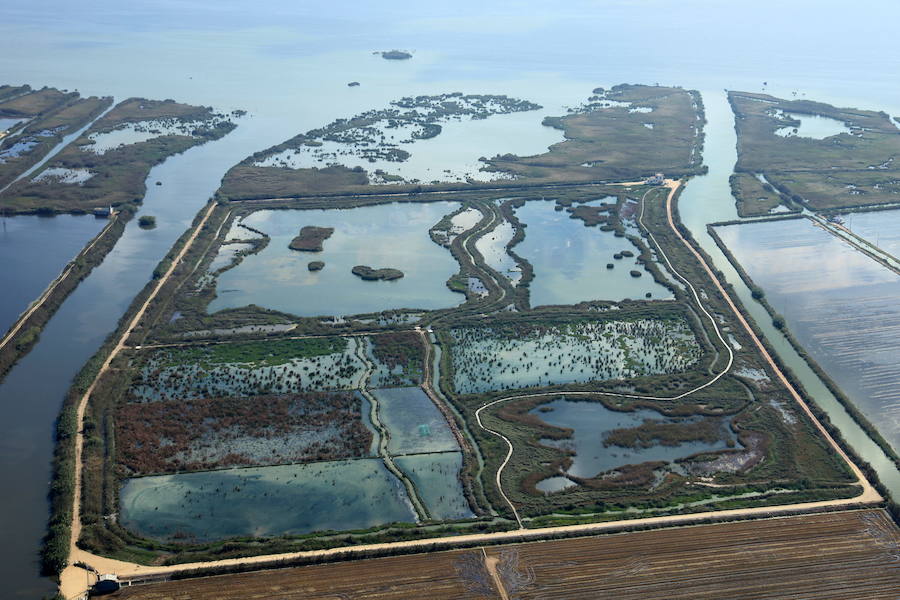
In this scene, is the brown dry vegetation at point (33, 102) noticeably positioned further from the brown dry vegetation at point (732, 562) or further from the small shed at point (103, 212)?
the brown dry vegetation at point (732, 562)

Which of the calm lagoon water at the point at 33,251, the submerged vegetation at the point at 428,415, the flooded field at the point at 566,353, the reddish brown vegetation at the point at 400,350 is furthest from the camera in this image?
the calm lagoon water at the point at 33,251

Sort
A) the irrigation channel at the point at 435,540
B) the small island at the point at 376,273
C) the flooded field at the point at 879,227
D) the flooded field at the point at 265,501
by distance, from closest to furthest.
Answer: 1. the irrigation channel at the point at 435,540
2. the flooded field at the point at 265,501
3. the small island at the point at 376,273
4. the flooded field at the point at 879,227

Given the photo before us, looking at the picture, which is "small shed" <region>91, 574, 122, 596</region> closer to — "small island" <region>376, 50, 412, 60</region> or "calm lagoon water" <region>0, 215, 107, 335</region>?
"calm lagoon water" <region>0, 215, 107, 335</region>

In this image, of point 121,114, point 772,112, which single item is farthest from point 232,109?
point 772,112

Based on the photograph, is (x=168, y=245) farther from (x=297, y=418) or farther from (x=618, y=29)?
(x=618, y=29)

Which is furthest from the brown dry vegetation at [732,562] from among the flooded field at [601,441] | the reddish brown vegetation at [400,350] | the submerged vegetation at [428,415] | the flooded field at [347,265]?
the flooded field at [347,265]

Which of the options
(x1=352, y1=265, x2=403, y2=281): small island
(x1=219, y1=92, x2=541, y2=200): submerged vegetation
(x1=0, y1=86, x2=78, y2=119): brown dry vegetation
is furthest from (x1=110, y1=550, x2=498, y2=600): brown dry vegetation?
(x1=0, y1=86, x2=78, y2=119): brown dry vegetation
